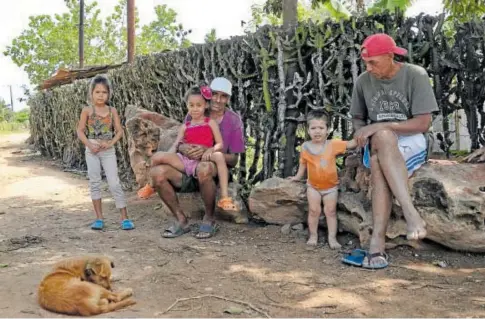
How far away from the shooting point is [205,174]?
5.17m

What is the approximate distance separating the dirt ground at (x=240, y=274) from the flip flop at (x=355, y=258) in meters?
0.07

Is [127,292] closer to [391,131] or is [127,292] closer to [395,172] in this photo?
[395,172]

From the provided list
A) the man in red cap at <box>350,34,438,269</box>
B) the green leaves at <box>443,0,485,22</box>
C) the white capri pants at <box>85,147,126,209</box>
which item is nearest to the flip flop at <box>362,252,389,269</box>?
the man in red cap at <box>350,34,438,269</box>

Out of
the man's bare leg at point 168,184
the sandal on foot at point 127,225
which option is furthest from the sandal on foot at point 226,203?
the sandal on foot at point 127,225

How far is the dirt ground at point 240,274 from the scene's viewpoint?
3.32 meters

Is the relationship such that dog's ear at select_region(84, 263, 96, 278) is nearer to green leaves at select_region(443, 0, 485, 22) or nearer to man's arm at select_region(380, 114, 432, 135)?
man's arm at select_region(380, 114, 432, 135)

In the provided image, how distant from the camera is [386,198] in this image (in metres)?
4.19

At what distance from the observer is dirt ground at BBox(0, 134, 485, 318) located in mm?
3320

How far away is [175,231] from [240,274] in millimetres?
1394

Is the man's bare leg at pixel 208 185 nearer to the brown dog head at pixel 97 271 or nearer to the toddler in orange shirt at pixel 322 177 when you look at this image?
the toddler in orange shirt at pixel 322 177

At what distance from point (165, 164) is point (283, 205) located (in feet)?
4.35

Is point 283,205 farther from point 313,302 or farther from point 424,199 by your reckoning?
point 313,302

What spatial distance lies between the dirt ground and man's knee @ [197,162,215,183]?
24.9 inches

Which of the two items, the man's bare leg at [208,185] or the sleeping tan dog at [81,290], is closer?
the sleeping tan dog at [81,290]
